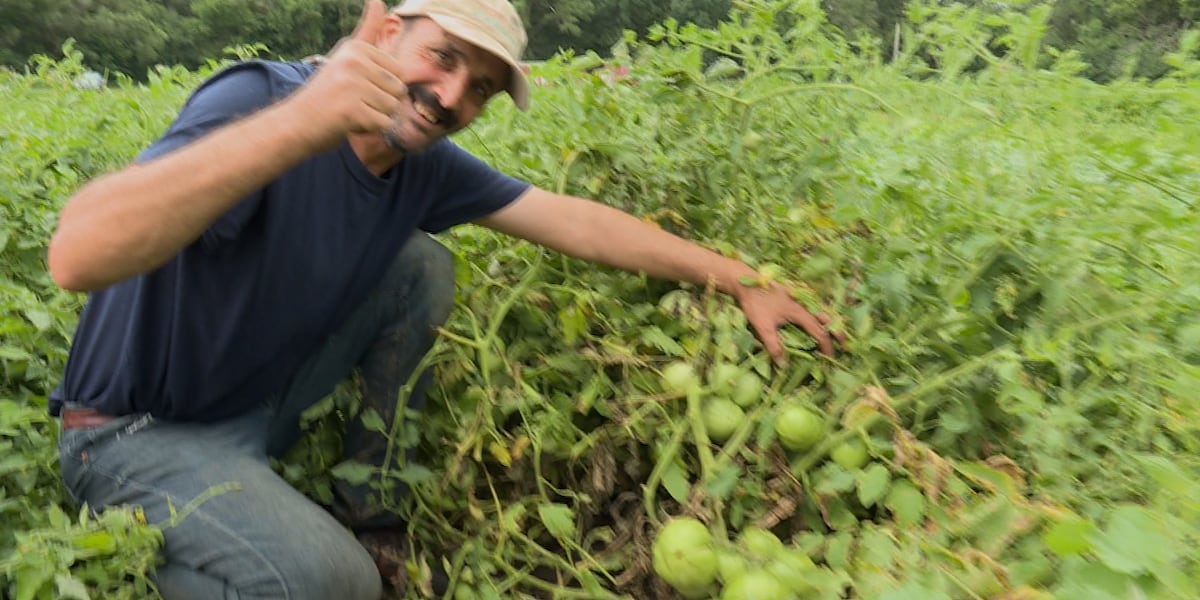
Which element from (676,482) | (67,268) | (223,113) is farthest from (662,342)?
(67,268)

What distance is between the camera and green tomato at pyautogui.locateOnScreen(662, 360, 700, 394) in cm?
160

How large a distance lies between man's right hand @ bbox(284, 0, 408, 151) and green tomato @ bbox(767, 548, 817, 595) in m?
0.89

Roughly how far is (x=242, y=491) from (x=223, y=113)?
2.21 feet

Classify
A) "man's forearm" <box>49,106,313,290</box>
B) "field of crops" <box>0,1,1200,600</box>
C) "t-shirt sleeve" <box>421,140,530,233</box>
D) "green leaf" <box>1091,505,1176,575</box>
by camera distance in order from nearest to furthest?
1. "green leaf" <box>1091,505,1176,575</box>
2. "man's forearm" <box>49,106,313,290</box>
3. "field of crops" <box>0,1,1200,600</box>
4. "t-shirt sleeve" <box>421,140,530,233</box>

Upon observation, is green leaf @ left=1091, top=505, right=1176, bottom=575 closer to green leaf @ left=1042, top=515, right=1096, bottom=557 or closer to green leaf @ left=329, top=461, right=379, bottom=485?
green leaf @ left=1042, top=515, right=1096, bottom=557

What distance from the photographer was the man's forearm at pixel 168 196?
1.17 metres

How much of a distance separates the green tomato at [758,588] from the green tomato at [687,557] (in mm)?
91

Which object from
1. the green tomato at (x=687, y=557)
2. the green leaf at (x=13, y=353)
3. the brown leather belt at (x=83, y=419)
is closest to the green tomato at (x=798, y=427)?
the green tomato at (x=687, y=557)

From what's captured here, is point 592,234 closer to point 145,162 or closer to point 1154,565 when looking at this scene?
point 145,162

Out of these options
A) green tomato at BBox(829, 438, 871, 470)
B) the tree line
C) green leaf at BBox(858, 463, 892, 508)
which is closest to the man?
green tomato at BBox(829, 438, 871, 470)

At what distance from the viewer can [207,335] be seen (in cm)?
155

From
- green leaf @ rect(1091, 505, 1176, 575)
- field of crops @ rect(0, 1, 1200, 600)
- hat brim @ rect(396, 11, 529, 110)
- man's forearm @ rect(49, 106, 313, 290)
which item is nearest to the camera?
green leaf @ rect(1091, 505, 1176, 575)

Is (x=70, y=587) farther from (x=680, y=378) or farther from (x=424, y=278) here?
(x=680, y=378)

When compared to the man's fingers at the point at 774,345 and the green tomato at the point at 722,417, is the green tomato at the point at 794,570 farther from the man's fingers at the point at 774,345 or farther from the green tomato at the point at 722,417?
the man's fingers at the point at 774,345
